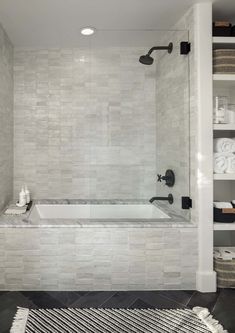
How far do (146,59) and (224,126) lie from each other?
1080mm

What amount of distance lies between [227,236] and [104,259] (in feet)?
3.83

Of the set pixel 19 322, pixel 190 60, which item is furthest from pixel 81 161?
pixel 19 322

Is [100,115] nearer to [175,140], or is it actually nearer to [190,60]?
[175,140]

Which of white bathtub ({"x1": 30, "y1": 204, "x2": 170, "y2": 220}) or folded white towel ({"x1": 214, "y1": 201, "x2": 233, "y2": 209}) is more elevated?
folded white towel ({"x1": 214, "y1": 201, "x2": 233, "y2": 209})

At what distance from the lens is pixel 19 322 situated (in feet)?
5.56

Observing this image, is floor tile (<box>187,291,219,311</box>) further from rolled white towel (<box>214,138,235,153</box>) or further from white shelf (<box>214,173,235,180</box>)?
rolled white towel (<box>214,138,235,153</box>)

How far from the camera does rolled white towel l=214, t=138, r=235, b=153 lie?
223 cm

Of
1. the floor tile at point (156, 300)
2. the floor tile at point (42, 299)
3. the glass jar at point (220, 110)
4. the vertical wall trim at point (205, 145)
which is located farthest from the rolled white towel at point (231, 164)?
the floor tile at point (42, 299)

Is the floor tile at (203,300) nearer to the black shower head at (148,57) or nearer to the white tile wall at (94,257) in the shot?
the white tile wall at (94,257)

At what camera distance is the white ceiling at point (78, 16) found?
212 centimetres

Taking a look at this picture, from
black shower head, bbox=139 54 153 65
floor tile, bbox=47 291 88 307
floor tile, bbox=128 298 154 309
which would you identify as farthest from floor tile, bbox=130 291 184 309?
black shower head, bbox=139 54 153 65

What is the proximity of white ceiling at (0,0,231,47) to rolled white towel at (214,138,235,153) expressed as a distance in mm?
1082

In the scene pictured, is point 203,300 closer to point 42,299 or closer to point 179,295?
point 179,295

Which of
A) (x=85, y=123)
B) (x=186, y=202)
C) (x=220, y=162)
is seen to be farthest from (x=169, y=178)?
(x=85, y=123)
